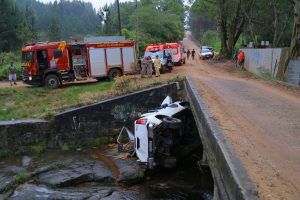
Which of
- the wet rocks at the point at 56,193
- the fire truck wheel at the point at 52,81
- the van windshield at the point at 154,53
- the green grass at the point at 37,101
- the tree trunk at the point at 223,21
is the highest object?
the tree trunk at the point at 223,21

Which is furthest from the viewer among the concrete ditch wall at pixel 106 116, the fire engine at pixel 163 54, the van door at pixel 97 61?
the fire engine at pixel 163 54

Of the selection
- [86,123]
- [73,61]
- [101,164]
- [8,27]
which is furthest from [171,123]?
[8,27]

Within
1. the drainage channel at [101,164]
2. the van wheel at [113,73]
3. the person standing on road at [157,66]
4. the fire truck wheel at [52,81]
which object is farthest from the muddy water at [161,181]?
the van wheel at [113,73]

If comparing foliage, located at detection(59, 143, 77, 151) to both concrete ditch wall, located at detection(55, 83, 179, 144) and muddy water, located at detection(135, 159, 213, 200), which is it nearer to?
concrete ditch wall, located at detection(55, 83, 179, 144)

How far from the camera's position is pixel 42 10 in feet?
469

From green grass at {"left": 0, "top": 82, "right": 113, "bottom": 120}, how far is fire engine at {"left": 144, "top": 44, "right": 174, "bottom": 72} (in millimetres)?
7746

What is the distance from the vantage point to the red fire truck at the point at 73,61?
84.0ft

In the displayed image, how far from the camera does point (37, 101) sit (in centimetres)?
2144

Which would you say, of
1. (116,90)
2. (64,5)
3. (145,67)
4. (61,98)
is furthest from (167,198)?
(64,5)

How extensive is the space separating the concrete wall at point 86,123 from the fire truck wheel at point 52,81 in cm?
812

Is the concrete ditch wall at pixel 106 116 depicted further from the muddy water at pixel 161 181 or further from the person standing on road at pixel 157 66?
the person standing on road at pixel 157 66

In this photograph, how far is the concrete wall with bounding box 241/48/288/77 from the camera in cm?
2325

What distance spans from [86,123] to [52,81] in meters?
8.70

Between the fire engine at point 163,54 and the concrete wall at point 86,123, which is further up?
the fire engine at point 163,54
